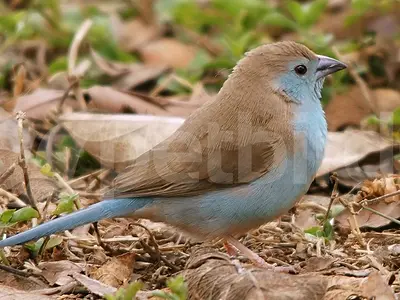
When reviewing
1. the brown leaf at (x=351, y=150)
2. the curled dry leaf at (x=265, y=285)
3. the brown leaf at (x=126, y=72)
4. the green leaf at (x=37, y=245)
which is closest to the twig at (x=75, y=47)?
the brown leaf at (x=126, y=72)

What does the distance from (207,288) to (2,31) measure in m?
3.96

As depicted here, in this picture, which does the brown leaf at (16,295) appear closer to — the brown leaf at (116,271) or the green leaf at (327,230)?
the brown leaf at (116,271)

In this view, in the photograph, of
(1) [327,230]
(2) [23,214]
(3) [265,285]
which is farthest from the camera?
(1) [327,230]

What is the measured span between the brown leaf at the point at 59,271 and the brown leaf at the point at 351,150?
176 centimetres

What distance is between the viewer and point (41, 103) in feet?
20.0

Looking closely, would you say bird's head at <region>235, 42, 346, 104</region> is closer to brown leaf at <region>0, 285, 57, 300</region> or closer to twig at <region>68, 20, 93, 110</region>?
brown leaf at <region>0, 285, 57, 300</region>

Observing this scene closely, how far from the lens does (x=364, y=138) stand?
5.53 meters

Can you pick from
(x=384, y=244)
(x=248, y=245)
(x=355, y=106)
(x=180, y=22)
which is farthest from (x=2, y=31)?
(x=384, y=244)

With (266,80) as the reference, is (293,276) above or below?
below

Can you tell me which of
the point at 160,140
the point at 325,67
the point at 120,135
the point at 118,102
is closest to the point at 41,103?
the point at 118,102

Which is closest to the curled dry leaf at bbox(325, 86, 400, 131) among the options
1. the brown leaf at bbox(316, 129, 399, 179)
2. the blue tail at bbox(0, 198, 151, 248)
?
the brown leaf at bbox(316, 129, 399, 179)

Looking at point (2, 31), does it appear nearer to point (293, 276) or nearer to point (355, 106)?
point (355, 106)

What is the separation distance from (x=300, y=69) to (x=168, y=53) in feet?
10.8

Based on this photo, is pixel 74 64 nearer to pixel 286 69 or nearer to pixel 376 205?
pixel 286 69
